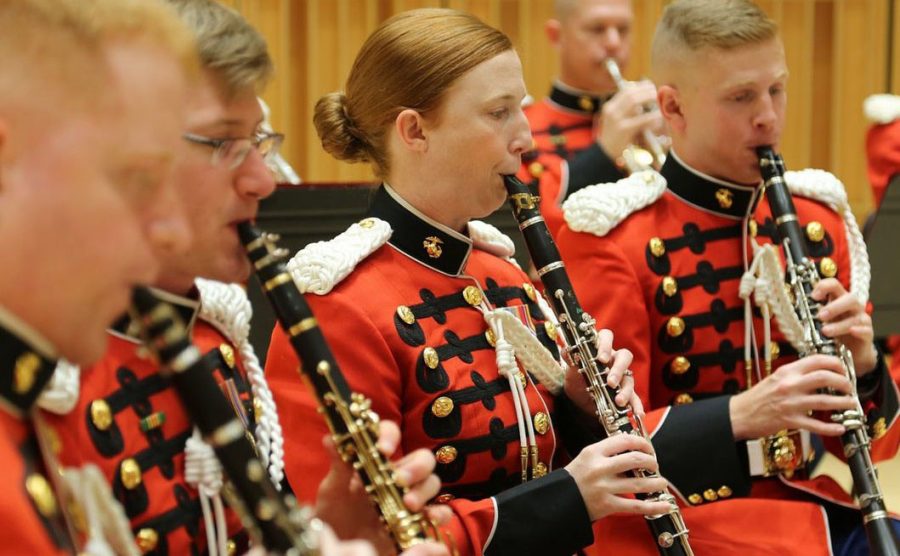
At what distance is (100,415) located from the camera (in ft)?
4.56

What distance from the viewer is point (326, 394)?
1413 mm

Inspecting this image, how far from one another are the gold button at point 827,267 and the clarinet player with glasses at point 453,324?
0.70 meters

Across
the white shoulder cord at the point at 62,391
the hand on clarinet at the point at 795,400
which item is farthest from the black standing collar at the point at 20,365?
the hand on clarinet at the point at 795,400

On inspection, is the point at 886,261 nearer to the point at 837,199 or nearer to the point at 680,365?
the point at 837,199

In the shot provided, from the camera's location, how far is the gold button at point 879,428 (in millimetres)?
2324

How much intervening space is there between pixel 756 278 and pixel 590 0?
2.03m

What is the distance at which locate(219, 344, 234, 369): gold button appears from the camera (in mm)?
1619

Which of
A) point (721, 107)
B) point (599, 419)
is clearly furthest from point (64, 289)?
point (721, 107)

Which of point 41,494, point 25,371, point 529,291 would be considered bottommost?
point 529,291

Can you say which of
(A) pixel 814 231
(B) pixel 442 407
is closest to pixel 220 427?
(B) pixel 442 407

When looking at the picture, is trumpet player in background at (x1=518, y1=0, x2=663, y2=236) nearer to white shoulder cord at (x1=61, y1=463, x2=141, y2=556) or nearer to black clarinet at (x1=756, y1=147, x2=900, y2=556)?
black clarinet at (x1=756, y1=147, x2=900, y2=556)

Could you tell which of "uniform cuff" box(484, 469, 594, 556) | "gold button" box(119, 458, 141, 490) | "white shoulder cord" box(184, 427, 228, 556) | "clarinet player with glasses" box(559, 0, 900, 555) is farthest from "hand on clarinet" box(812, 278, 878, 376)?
"gold button" box(119, 458, 141, 490)

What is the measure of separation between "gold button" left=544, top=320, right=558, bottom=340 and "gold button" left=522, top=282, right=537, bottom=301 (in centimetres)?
5

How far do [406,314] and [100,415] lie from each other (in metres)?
0.58
